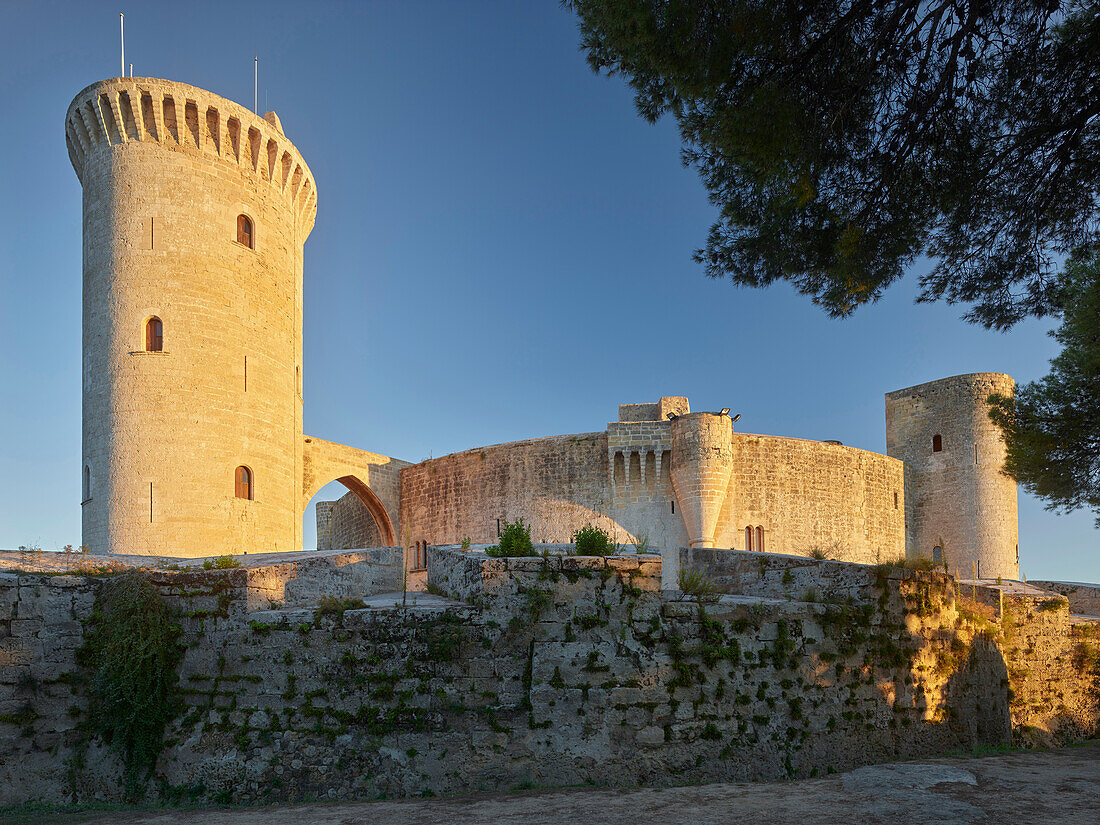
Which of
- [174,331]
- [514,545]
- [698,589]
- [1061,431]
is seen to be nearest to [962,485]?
[1061,431]

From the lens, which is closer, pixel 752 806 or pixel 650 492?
pixel 752 806

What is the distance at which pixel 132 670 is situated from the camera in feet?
25.0

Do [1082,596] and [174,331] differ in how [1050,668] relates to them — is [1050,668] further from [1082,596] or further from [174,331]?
[174,331]

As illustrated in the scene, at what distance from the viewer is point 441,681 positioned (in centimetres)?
768

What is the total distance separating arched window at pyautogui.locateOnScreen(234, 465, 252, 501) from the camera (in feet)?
66.0

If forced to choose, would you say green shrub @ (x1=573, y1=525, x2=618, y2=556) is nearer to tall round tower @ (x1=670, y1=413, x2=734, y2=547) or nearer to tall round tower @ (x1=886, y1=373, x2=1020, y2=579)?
tall round tower @ (x1=670, y1=413, x2=734, y2=547)

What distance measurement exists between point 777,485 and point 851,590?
1351 centimetres

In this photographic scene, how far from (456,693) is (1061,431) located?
9.19 m

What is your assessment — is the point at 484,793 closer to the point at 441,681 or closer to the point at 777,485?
the point at 441,681

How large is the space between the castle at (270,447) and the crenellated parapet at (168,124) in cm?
5

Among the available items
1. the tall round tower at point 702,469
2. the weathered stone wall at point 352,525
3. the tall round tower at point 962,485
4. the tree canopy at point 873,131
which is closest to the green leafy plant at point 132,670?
the tree canopy at point 873,131

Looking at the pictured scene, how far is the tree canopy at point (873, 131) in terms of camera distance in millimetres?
7379

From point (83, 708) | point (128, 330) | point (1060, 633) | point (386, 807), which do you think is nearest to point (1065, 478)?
point (1060, 633)

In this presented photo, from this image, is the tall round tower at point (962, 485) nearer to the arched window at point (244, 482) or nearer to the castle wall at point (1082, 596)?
the castle wall at point (1082, 596)
